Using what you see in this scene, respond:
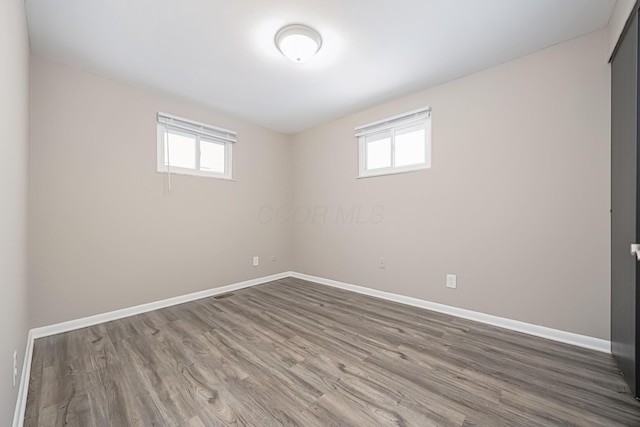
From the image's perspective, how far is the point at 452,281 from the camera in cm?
263

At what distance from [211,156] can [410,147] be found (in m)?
2.63

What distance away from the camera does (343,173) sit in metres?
3.67

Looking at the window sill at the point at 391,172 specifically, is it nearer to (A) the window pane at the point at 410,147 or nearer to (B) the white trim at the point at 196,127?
(A) the window pane at the point at 410,147

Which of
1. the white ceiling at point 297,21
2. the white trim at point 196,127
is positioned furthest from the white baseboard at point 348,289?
the white ceiling at point 297,21

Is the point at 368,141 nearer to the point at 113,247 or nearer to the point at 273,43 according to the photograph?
the point at 273,43

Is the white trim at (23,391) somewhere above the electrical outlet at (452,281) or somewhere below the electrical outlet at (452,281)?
below

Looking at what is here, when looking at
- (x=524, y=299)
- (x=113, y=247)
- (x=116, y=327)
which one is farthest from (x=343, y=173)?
(x=116, y=327)

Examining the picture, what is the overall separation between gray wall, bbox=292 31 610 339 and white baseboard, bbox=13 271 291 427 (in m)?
1.96

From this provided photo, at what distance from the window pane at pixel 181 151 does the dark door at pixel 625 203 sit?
388 cm

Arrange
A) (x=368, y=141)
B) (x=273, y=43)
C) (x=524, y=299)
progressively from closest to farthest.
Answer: (x=273, y=43)
(x=524, y=299)
(x=368, y=141)

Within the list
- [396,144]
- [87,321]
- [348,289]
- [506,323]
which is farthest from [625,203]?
[87,321]

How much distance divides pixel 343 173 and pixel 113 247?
2.85m

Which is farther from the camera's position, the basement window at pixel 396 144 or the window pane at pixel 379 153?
the window pane at pixel 379 153

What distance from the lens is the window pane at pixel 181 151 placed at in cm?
304
